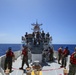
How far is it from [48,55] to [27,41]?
451cm

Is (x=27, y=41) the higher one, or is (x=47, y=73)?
→ (x=27, y=41)

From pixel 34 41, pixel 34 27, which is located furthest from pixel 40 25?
pixel 34 41

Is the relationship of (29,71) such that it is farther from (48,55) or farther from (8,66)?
(48,55)

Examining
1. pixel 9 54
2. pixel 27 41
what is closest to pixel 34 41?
pixel 27 41

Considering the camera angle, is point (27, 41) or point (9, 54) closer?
point (9, 54)

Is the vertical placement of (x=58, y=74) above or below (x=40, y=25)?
below

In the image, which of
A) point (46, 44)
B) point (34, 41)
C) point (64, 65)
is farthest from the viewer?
point (46, 44)

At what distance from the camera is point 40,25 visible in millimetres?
27984

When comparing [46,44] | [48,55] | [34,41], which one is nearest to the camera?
[48,55]

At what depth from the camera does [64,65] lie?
1455 cm

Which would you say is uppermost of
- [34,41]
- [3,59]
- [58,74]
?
[34,41]

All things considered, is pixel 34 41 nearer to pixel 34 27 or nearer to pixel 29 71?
pixel 34 27

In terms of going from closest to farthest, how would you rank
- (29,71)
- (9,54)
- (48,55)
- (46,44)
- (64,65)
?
(29,71) → (9,54) → (64,65) → (48,55) → (46,44)

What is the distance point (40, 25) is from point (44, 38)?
5.12m
